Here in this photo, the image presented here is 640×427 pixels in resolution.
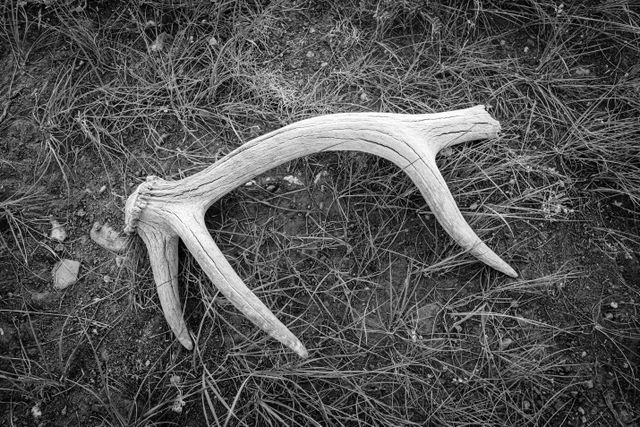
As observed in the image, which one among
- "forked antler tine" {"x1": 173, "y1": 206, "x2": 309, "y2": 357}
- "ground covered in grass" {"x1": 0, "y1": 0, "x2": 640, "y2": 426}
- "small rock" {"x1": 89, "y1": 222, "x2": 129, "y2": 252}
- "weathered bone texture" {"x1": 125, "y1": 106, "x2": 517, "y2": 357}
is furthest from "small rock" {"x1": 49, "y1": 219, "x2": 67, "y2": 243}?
"forked antler tine" {"x1": 173, "y1": 206, "x2": 309, "y2": 357}

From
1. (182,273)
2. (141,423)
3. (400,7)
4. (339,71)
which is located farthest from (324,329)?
(400,7)

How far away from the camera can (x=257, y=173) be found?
220 centimetres

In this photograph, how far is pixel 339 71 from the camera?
2594mm

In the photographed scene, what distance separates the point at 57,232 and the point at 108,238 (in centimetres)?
29

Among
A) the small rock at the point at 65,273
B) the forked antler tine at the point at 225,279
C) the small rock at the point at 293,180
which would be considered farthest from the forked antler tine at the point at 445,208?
the small rock at the point at 65,273

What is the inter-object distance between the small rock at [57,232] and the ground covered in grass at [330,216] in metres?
0.04

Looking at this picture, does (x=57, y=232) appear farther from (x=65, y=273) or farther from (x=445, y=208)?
(x=445, y=208)

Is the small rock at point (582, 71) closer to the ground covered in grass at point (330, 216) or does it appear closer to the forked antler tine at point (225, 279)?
the ground covered in grass at point (330, 216)

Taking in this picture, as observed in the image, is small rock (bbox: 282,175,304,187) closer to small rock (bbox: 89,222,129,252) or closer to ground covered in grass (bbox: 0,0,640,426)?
ground covered in grass (bbox: 0,0,640,426)

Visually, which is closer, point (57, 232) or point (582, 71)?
point (57, 232)

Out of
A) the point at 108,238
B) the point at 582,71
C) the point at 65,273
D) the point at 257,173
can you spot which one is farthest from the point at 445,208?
the point at 65,273

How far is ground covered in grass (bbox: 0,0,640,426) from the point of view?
215cm

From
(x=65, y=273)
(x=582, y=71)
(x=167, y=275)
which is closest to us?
(x=167, y=275)

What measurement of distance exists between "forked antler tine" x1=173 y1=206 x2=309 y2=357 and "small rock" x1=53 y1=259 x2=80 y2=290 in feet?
2.26
